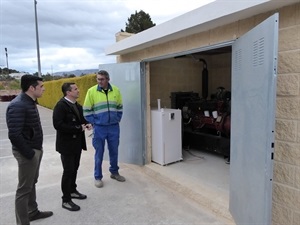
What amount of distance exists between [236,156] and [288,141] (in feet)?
1.91

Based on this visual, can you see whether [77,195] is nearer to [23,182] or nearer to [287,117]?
[23,182]

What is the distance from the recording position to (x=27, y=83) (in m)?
2.71

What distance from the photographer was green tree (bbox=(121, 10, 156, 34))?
71.0ft

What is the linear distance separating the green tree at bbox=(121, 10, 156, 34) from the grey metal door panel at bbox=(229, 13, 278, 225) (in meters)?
19.8

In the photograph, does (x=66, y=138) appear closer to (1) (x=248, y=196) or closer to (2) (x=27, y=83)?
(2) (x=27, y=83)

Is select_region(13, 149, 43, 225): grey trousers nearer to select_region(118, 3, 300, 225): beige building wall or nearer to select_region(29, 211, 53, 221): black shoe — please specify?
select_region(29, 211, 53, 221): black shoe

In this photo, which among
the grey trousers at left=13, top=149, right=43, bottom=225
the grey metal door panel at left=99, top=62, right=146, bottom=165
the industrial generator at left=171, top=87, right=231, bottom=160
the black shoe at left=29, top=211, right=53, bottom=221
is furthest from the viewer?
the industrial generator at left=171, top=87, right=231, bottom=160

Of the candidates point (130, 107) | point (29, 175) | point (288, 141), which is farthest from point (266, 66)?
point (130, 107)

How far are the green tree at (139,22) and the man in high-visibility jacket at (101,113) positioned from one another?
18518 mm

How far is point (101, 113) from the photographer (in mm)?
4113

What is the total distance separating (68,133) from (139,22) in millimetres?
20190

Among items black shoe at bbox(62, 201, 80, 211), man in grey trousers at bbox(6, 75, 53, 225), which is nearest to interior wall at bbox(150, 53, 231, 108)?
black shoe at bbox(62, 201, 80, 211)

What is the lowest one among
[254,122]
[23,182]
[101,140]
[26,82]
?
[23,182]

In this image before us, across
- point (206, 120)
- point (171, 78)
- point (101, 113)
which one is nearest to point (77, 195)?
point (101, 113)
